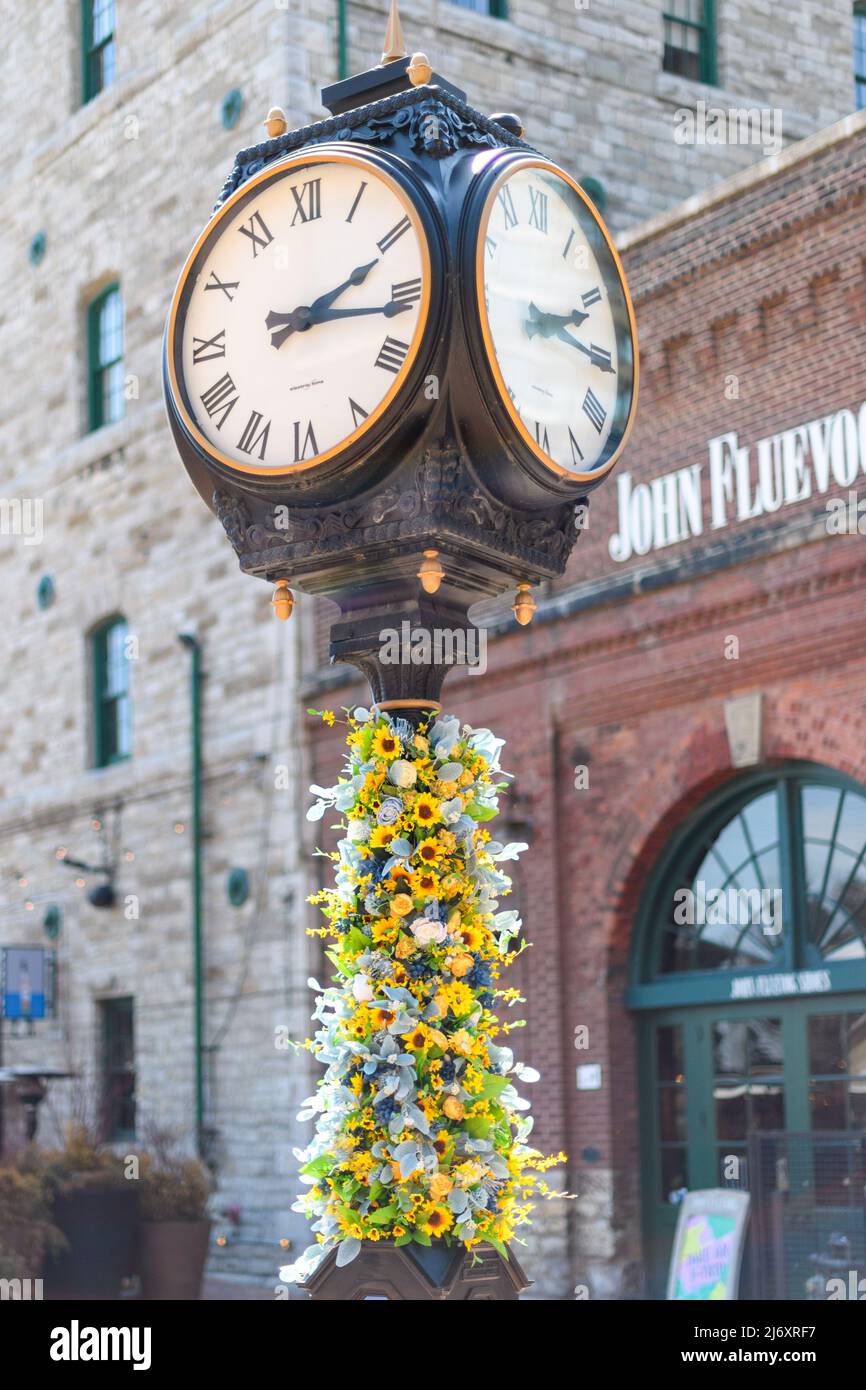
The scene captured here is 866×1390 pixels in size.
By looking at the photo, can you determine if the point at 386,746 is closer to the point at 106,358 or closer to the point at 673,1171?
the point at 673,1171

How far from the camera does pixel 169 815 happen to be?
20062 millimetres

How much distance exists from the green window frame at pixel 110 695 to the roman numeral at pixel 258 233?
17.5 metres

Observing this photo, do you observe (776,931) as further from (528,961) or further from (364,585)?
(364,585)

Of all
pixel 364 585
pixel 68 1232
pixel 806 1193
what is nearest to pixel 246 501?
pixel 364 585

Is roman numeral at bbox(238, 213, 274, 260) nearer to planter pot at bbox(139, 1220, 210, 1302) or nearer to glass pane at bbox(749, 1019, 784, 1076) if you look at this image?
glass pane at bbox(749, 1019, 784, 1076)

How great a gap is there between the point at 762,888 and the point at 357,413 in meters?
11.0

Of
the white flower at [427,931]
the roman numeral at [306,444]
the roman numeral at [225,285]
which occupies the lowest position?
the white flower at [427,931]

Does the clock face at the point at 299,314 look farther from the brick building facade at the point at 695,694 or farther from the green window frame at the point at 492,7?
the green window frame at the point at 492,7

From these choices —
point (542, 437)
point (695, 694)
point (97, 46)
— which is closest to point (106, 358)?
point (97, 46)

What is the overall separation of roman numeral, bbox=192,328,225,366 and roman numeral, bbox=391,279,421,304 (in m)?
0.51

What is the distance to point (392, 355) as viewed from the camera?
12.4ft

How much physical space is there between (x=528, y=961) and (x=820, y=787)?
10.4 feet

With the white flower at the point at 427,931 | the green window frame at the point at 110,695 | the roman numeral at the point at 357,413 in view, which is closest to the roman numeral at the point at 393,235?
the roman numeral at the point at 357,413

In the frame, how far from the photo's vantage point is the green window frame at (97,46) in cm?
2184
